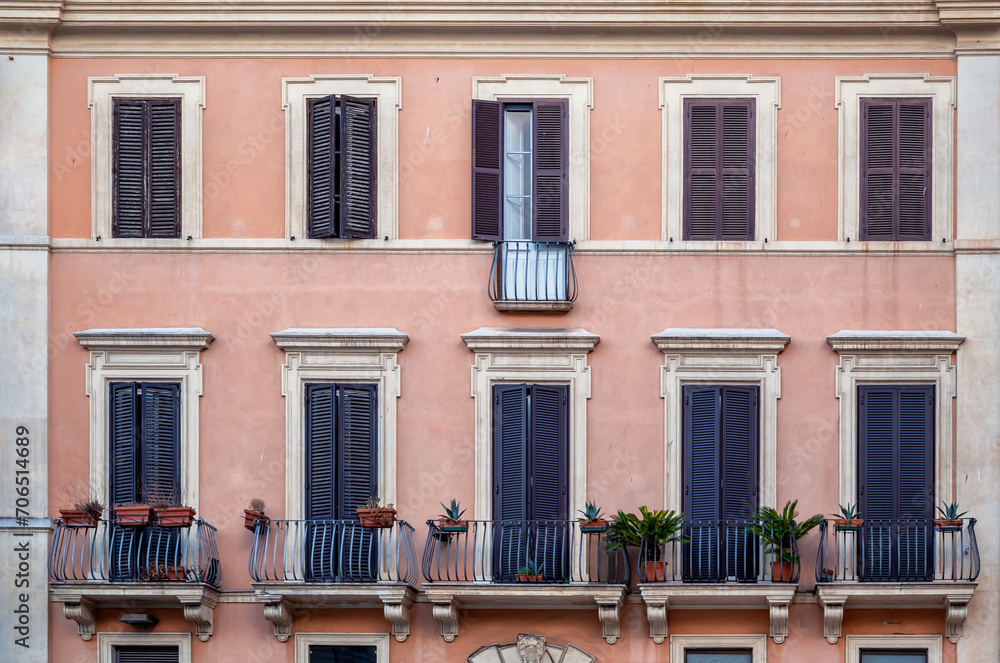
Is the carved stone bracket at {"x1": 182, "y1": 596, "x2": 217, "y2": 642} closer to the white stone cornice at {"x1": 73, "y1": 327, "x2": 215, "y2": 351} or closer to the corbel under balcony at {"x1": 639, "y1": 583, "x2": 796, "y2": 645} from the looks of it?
the white stone cornice at {"x1": 73, "y1": 327, "x2": 215, "y2": 351}

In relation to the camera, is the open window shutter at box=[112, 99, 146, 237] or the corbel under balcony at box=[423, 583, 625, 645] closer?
the corbel under balcony at box=[423, 583, 625, 645]

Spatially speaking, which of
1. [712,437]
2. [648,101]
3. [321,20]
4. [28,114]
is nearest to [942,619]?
[712,437]

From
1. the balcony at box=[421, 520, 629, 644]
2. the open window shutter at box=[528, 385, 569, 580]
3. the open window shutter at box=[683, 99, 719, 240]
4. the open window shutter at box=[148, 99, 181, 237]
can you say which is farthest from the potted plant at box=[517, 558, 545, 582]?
the open window shutter at box=[148, 99, 181, 237]

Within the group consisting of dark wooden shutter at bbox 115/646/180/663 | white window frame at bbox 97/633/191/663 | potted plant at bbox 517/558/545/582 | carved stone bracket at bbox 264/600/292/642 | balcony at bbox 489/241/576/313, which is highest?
balcony at bbox 489/241/576/313

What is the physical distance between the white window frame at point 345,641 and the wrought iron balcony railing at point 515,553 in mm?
922

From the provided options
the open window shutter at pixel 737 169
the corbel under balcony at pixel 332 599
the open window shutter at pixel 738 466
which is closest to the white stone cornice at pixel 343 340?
the corbel under balcony at pixel 332 599

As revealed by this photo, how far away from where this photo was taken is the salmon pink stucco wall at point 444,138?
64.6ft

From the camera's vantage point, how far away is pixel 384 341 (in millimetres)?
19375

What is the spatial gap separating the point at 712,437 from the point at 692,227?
7.89ft

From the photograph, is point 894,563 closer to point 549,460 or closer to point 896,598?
point 896,598

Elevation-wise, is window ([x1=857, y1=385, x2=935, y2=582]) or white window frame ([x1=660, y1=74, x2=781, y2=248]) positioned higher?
white window frame ([x1=660, y1=74, x2=781, y2=248])

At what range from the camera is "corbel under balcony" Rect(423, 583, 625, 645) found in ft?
60.7

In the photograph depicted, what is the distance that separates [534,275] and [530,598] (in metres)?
3.64

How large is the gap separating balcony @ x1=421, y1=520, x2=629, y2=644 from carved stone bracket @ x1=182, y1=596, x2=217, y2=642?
2411 millimetres
